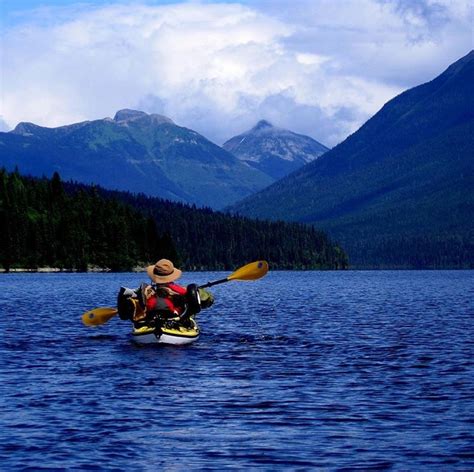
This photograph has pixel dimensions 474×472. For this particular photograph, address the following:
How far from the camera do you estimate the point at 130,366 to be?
4500 centimetres

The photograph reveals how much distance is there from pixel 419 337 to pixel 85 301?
164 feet

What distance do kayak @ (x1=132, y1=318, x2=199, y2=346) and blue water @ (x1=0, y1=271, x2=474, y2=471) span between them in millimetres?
519

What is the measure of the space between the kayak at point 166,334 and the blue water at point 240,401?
52cm

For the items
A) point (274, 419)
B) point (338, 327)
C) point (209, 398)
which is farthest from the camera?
point (338, 327)

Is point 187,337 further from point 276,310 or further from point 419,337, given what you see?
point 276,310

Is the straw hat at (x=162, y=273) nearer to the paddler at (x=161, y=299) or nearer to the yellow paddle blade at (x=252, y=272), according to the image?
the paddler at (x=161, y=299)

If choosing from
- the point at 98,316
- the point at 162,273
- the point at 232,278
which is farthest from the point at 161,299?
the point at 232,278

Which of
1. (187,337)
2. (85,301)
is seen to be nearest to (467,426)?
(187,337)

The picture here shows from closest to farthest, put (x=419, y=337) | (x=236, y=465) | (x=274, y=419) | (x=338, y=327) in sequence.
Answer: (x=236, y=465) → (x=274, y=419) → (x=419, y=337) → (x=338, y=327)

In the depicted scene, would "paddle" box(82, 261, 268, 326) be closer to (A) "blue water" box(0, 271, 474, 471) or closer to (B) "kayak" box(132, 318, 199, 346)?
(A) "blue water" box(0, 271, 474, 471)

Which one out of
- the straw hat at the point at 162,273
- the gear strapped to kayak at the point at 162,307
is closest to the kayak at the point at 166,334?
the gear strapped to kayak at the point at 162,307

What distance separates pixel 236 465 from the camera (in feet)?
84.7

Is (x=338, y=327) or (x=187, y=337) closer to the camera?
(x=187, y=337)

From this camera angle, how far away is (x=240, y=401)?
115ft
